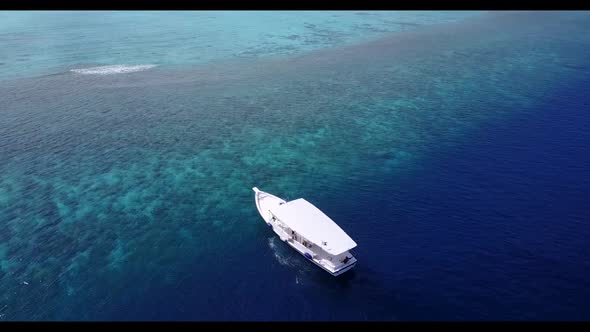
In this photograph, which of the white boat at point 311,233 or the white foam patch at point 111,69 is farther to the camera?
the white foam patch at point 111,69

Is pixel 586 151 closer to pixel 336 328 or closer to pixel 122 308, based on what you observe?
pixel 336 328

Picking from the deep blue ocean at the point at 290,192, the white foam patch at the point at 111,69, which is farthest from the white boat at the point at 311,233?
the white foam patch at the point at 111,69

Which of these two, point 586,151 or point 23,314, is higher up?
point 586,151

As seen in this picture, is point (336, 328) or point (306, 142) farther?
point (306, 142)

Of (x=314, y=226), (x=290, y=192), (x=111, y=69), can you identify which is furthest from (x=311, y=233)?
(x=111, y=69)

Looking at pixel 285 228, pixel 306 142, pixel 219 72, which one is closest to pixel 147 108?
pixel 219 72

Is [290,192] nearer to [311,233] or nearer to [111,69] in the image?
[311,233]

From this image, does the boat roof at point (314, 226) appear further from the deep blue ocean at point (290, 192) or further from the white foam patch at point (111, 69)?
the white foam patch at point (111, 69)
